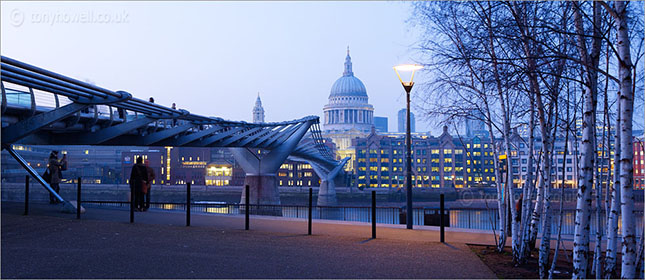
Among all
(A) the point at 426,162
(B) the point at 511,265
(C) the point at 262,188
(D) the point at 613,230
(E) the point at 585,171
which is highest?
(A) the point at 426,162

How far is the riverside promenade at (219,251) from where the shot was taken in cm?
873

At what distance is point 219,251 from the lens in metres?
10.6

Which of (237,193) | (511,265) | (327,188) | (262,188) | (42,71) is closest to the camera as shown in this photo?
(511,265)

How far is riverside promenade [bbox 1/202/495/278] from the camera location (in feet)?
28.6

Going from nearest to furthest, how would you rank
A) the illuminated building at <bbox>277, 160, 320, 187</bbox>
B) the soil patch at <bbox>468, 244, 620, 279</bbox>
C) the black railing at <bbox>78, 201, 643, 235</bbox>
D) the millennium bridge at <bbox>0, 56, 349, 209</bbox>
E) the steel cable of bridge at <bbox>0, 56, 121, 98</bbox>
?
the soil patch at <bbox>468, 244, 620, 279</bbox>, the steel cable of bridge at <bbox>0, 56, 121, 98</bbox>, the millennium bridge at <bbox>0, 56, 349, 209</bbox>, the black railing at <bbox>78, 201, 643, 235</bbox>, the illuminated building at <bbox>277, 160, 320, 187</bbox>

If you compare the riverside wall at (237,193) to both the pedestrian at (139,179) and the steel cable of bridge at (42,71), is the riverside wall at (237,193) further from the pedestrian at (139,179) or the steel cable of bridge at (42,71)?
the steel cable of bridge at (42,71)

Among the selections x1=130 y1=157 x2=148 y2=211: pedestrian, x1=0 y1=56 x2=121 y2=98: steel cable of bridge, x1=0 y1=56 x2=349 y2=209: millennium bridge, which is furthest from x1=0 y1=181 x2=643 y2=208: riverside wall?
x1=0 y1=56 x2=121 y2=98: steel cable of bridge

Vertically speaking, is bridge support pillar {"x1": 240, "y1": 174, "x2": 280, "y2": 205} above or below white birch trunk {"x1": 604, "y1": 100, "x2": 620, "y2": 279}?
below

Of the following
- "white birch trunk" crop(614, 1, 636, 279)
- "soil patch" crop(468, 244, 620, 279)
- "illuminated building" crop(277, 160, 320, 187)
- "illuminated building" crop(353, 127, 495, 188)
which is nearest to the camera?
"white birch trunk" crop(614, 1, 636, 279)

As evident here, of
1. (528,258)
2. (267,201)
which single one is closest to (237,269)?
(528,258)

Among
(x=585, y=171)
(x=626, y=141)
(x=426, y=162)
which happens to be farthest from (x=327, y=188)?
(x=626, y=141)

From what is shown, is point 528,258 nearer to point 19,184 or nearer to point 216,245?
point 216,245

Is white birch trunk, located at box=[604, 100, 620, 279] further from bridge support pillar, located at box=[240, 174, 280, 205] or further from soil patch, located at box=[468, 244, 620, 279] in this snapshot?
bridge support pillar, located at box=[240, 174, 280, 205]

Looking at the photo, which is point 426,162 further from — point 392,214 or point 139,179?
point 139,179
